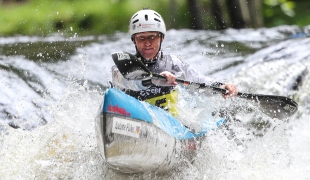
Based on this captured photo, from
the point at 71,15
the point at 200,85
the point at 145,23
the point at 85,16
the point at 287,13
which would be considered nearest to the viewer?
the point at 200,85

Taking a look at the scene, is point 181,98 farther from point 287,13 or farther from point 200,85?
point 287,13

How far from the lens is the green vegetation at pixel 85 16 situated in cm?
1438

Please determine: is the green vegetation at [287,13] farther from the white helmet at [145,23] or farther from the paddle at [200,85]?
the white helmet at [145,23]

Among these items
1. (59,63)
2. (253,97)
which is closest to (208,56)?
(59,63)

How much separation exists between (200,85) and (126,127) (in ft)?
3.60

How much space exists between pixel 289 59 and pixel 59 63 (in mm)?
3570

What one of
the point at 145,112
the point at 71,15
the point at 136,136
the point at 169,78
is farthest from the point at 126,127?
the point at 71,15

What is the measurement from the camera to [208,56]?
9.17 metres

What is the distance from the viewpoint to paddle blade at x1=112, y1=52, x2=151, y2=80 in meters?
4.22

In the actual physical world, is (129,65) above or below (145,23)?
below

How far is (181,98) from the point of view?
5.11 meters

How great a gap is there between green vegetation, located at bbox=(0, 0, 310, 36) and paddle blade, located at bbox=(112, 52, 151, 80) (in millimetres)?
9785

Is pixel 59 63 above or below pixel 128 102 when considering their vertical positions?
below

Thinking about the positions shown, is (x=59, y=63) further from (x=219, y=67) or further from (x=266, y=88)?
(x=266, y=88)
